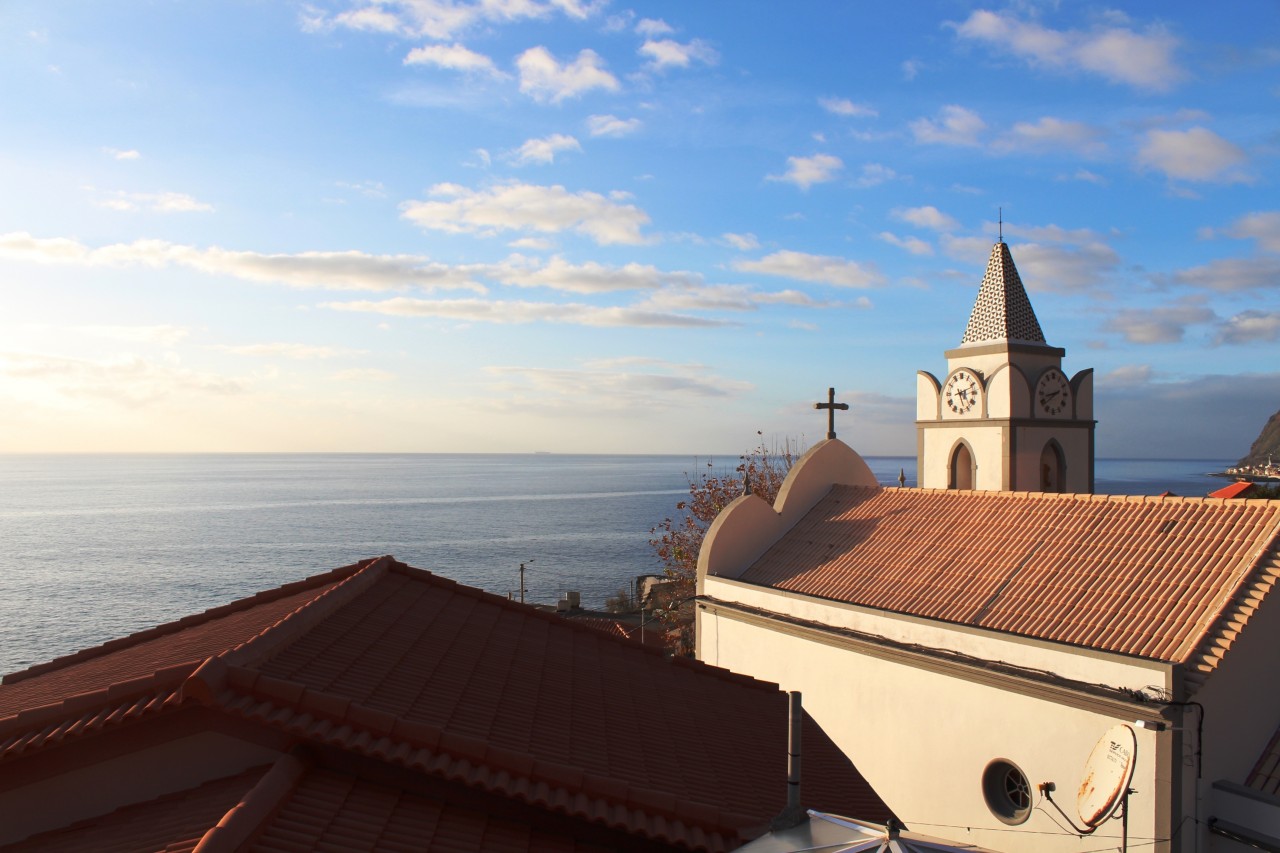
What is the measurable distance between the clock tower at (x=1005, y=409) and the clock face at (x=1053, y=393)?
0.09 ft

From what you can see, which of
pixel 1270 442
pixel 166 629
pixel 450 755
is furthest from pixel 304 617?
pixel 1270 442

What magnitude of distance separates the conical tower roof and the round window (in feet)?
46.5

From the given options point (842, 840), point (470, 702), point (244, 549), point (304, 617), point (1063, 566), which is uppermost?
point (304, 617)

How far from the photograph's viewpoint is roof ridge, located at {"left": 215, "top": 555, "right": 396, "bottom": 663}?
719 cm

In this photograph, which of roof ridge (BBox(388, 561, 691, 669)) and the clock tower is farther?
the clock tower

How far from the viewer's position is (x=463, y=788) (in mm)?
6633

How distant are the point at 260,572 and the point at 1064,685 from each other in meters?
77.6

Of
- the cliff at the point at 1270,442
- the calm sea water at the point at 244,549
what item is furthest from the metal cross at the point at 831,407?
the cliff at the point at 1270,442

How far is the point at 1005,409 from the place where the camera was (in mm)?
23844

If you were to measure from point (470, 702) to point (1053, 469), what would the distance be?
21693mm

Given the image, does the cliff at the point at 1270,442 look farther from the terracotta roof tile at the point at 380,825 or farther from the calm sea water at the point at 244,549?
the terracotta roof tile at the point at 380,825

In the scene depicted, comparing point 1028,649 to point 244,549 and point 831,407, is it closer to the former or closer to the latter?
point 831,407

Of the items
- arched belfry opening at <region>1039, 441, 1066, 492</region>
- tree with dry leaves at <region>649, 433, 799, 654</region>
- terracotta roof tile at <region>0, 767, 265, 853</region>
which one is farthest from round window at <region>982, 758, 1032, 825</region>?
tree with dry leaves at <region>649, 433, 799, 654</region>

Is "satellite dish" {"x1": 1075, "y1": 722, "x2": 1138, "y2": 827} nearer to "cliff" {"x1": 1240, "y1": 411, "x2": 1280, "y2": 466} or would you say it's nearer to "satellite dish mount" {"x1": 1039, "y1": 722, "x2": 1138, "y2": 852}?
"satellite dish mount" {"x1": 1039, "y1": 722, "x2": 1138, "y2": 852}
